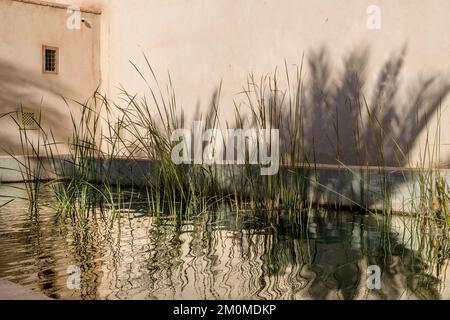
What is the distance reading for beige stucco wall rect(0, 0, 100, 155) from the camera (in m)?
9.15

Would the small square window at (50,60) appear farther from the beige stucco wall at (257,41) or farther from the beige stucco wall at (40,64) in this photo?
the beige stucco wall at (257,41)

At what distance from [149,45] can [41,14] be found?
1.67 meters

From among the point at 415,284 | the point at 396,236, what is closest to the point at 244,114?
the point at 396,236

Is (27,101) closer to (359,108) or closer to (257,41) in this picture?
(257,41)

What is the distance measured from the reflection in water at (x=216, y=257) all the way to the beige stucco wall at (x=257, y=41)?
2098 millimetres

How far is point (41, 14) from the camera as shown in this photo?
9.54 meters

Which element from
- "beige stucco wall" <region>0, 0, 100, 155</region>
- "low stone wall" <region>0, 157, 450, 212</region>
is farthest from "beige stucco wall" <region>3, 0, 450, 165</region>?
"low stone wall" <region>0, 157, 450, 212</region>

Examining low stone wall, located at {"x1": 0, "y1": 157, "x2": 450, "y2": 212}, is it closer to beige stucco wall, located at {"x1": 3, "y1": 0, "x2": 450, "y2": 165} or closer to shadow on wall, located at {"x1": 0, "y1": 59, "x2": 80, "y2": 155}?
beige stucco wall, located at {"x1": 3, "y1": 0, "x2": 450, "y2": 165}

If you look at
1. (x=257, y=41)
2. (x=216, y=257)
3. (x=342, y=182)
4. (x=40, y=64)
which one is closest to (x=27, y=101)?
(x=40, y=64)

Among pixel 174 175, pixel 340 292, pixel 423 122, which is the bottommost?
pixel 340 292

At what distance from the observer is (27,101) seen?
9352mm

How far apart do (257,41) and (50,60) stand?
11.7 feet

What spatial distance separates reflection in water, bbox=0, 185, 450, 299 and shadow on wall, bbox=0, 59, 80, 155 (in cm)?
477
